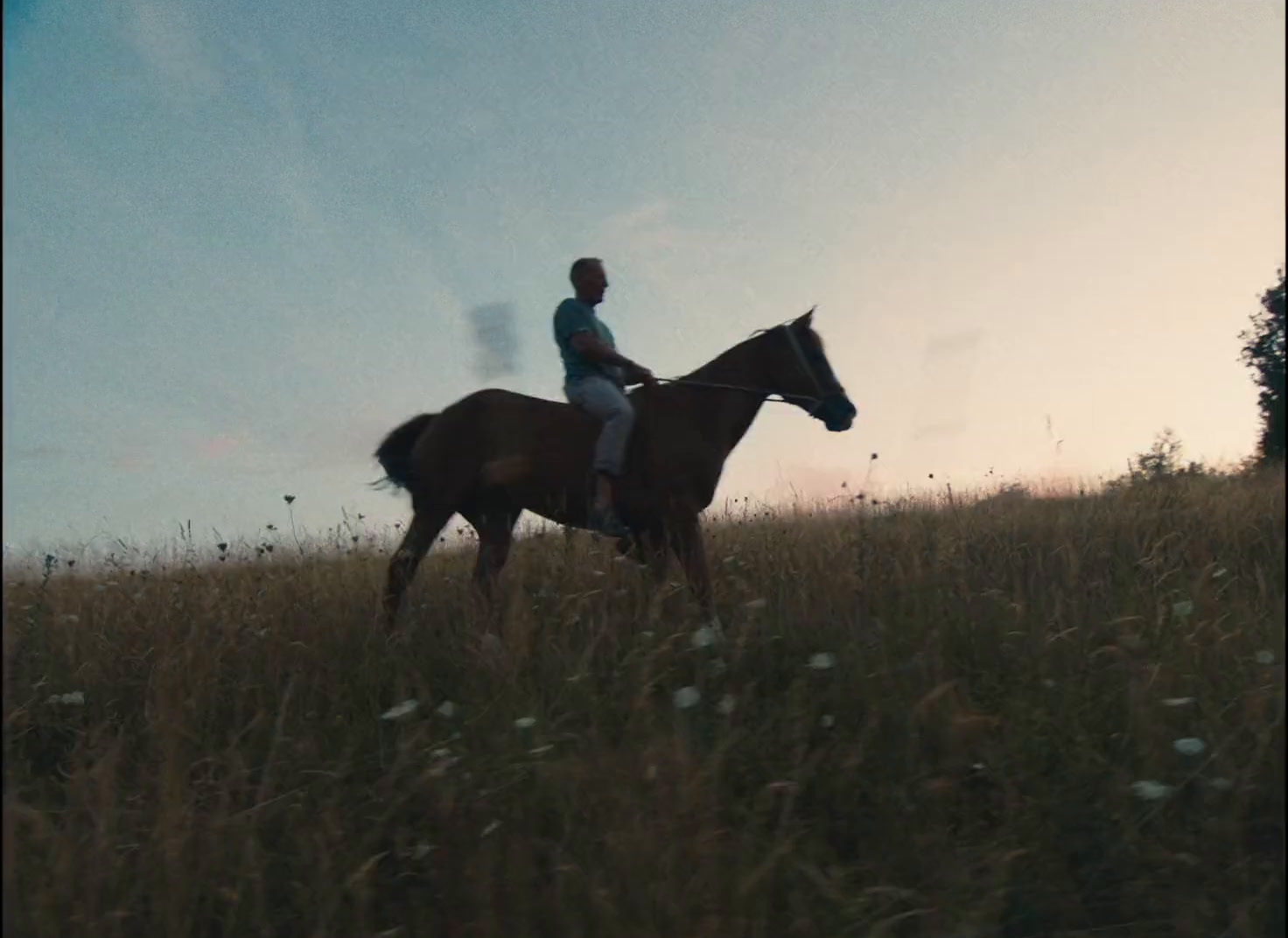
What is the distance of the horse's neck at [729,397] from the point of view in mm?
7008

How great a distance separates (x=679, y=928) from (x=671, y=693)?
161 cm

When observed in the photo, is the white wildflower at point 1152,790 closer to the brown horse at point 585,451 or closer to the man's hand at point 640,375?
the brown horse at point 585,451

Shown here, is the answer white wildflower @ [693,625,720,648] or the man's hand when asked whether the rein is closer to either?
the man's hand

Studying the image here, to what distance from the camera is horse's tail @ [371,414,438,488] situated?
7668mm

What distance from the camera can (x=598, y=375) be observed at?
711 centimetres

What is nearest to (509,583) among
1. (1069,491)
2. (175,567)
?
(175,567)

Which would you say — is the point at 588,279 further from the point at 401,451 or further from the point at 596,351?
the point at 401,451

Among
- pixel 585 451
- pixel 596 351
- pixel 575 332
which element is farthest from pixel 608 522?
pixel 575 332

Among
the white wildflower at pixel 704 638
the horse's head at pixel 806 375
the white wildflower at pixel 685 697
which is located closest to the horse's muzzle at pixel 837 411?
the horse's head at pixel 806 375

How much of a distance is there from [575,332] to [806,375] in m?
1.64

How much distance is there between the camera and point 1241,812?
3.19 meters

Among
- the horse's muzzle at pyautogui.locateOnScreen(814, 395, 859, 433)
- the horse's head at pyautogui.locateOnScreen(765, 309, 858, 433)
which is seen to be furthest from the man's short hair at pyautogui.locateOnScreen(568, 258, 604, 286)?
the horse's muzzle at pyautogui.locateOnScreen(814, 395, 859, 433)

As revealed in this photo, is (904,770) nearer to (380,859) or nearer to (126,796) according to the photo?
(380,859)

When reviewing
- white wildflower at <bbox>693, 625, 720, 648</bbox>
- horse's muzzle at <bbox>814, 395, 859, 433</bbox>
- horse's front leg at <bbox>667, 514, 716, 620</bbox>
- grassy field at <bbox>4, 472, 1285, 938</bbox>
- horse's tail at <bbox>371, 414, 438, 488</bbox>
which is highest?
horse's tail at <bbox>371, 414, 438, 488</bbox>
